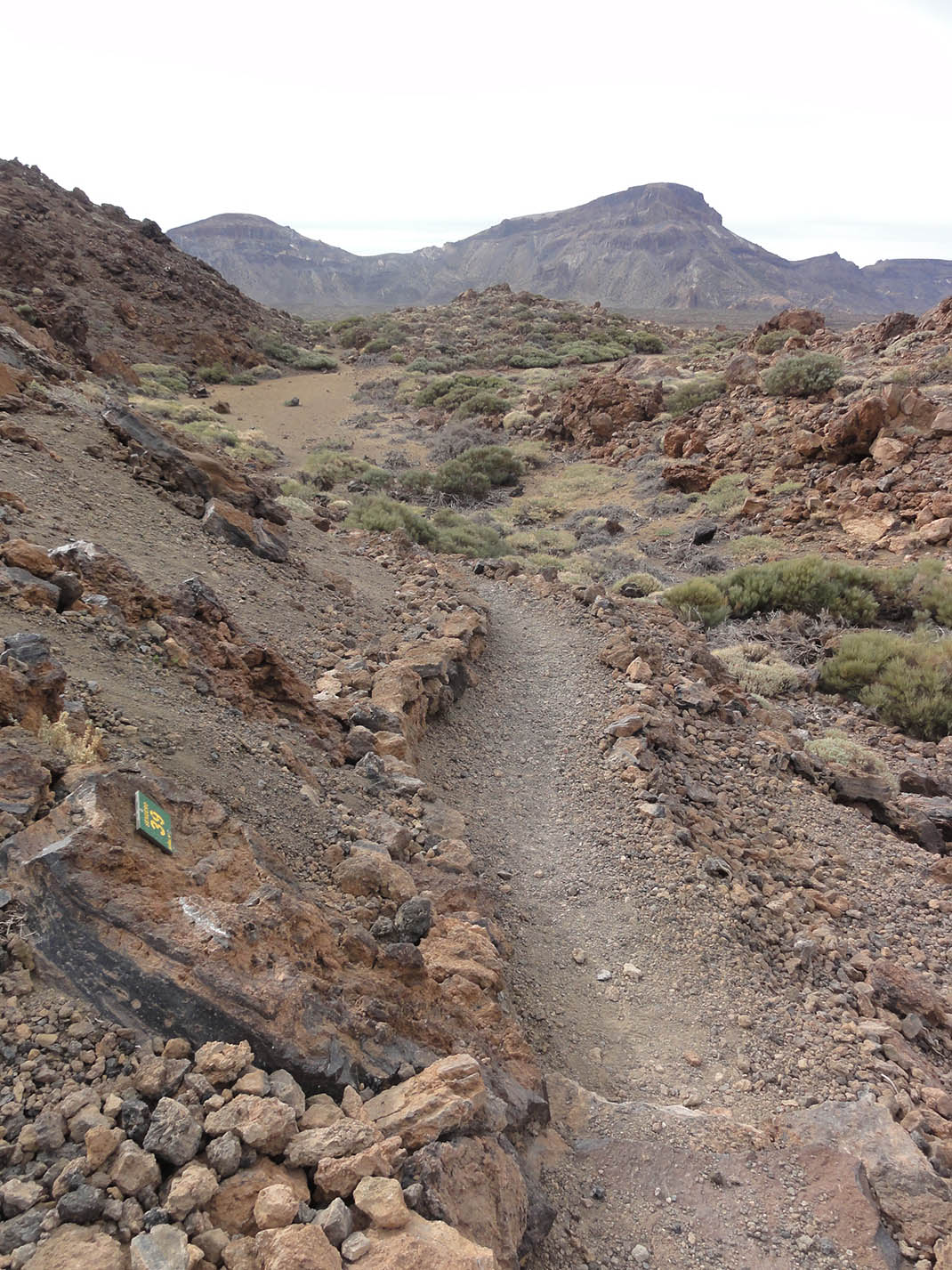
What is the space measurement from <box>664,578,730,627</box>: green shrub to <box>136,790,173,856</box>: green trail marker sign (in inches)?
344

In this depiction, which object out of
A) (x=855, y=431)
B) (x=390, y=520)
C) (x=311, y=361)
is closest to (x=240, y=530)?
(x=390, y=520)

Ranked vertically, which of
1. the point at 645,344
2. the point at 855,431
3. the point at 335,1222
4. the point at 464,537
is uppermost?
the point at 645,344

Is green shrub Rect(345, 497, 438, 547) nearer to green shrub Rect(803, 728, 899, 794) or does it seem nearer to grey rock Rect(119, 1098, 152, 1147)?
green shrub Rect(803, 728, 899, 794)

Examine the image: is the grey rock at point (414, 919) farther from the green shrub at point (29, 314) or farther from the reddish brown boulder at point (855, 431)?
the green shrub at point (29, 314)

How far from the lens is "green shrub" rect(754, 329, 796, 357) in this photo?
2545 centimetres

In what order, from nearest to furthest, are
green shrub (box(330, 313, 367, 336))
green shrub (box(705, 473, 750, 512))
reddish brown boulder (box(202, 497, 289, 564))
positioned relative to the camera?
1. reddish brown boulder (box(202, 497, 289, 564))
2. green shrub (box(705, 473, 750, 512))
3. green shrub (box(330, 313, 367, 336))

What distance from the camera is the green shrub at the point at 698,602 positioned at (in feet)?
34.5

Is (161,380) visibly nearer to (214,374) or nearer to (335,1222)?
(214,374)

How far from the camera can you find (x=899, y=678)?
843cm

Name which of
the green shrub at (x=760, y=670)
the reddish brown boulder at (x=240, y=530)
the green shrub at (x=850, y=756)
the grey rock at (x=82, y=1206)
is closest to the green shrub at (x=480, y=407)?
the green shrub at (x=760, y=670)

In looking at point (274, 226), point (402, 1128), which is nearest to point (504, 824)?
point (402, 1128)

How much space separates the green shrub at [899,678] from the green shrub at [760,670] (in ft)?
1.53

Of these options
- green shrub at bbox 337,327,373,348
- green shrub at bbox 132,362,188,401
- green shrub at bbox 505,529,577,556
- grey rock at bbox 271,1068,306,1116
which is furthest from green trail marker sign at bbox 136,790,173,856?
green shrub at bbox 337,327,373,348

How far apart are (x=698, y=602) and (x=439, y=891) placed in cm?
→ 794
